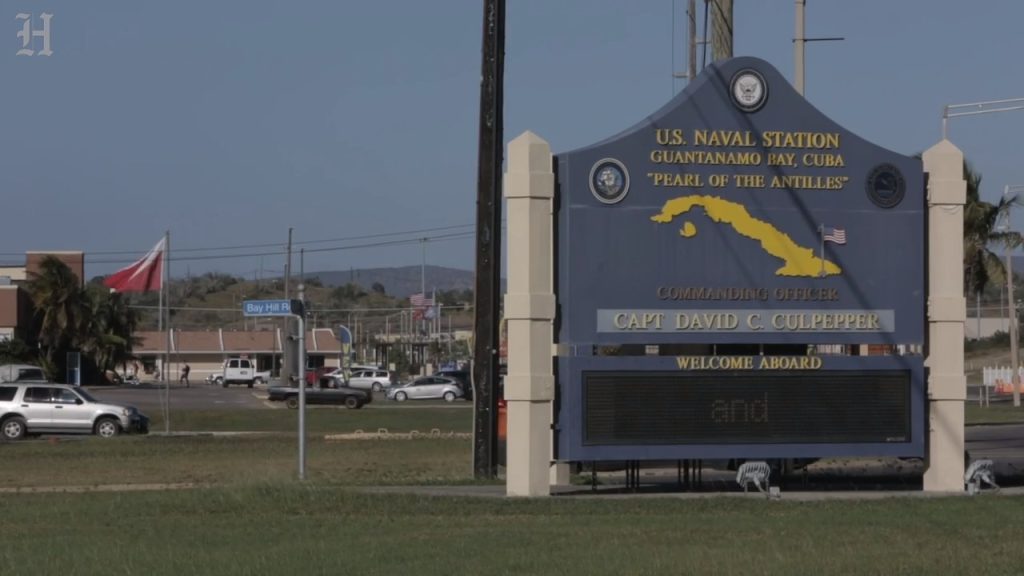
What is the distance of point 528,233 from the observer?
A: 57.8 ft

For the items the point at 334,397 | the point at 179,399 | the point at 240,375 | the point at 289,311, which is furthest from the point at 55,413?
the point at 240,375

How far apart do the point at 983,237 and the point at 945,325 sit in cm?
4438

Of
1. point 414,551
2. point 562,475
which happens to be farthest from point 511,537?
point 562,475

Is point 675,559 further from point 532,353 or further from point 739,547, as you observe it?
point 532,353

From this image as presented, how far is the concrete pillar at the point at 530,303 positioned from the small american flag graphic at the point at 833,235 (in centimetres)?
350

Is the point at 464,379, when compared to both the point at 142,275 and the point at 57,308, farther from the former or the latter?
the point at 142,275

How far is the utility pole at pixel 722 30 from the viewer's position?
75.4 feet

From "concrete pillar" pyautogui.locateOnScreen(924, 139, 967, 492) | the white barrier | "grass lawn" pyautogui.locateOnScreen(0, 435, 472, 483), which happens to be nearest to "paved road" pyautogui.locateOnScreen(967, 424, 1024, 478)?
"concrete pillar" pyautogui.locateOnScreen(924, 139, 967, 492)

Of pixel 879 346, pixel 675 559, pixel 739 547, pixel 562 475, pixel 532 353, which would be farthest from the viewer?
pixel 562 475

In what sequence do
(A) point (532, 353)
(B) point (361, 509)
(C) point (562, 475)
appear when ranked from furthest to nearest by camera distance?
(C) point (562, 475)
(A) point (532, 353)
(B) point (361, 509)

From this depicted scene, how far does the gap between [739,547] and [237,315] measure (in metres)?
179

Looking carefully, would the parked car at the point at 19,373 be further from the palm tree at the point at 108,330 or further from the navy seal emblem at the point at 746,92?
the navy seal emblem at the point at 746,92

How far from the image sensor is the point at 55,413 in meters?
40.1

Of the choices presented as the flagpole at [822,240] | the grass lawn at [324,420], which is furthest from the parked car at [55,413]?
the flagpole at [822,240]
